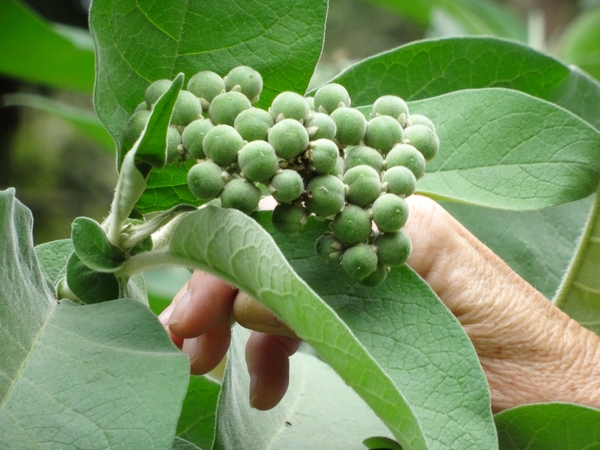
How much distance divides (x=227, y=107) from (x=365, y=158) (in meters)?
0.16

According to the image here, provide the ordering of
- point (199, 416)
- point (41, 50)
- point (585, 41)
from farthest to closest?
point (585, 41) < point (41, 50) < point (199, 416)

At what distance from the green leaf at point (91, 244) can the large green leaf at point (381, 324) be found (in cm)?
4

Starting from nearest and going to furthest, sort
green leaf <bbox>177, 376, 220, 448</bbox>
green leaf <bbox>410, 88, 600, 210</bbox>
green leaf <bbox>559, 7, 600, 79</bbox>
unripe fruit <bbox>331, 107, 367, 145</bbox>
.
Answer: unripe fruit <bbox>331, 107, 367, 145</bbox> < green leaf <bbox>410, 88, 600, 210</bbox> < green leaf <bbox>177, 376, 220, 448</bbox> < green leaf <bbox>559, 7, 600, 79</bbox>

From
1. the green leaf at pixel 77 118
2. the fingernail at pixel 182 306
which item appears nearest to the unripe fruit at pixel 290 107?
the fingernail at pixel 182 306

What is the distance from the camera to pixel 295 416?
125 centimetres

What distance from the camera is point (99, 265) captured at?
34.7 inches

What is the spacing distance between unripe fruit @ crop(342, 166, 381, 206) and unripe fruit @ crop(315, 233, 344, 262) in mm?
51

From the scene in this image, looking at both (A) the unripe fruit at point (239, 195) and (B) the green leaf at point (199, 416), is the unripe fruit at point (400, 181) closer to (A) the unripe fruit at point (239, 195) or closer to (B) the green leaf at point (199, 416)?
(A) the unripe fruit at point (239, 195)

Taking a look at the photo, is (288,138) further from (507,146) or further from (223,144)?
(507,146)

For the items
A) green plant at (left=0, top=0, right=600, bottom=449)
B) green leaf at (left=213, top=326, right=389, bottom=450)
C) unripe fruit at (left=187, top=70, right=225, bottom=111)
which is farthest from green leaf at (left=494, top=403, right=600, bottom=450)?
unripe fruit at (left=187, top=70, right=225, bottom=111)

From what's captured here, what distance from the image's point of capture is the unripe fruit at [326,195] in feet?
Result: 2.51

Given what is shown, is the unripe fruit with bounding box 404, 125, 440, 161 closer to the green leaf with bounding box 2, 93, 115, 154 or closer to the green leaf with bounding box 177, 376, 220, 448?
the green leaf with bounding box 177, 376, 220, 448

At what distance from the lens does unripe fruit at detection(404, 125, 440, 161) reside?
85 cm

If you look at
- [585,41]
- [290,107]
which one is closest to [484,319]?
[290,107]
